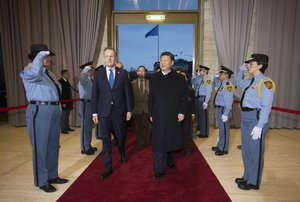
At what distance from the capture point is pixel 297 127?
6211 mm

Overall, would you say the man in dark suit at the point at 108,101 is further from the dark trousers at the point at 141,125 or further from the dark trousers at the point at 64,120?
the dark trousers at the point at 64,120

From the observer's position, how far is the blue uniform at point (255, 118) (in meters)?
2.53

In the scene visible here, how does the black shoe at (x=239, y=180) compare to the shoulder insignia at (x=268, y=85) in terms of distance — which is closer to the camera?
the shoulder insignia at (x=268, y=85)

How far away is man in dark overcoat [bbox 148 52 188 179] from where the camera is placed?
2.90 metres

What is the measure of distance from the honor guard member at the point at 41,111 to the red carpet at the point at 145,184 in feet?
1.30

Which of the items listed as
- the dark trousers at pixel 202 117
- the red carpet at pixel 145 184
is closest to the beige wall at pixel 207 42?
the dark trousers at pixel 202 117

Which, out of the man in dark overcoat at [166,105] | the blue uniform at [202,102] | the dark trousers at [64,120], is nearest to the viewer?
the man in dark overcoat at [166,105]

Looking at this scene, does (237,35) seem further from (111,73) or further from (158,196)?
(158,196)

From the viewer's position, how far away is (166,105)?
290cm

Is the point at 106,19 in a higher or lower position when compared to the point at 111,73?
higher

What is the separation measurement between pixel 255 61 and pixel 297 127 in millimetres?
4545

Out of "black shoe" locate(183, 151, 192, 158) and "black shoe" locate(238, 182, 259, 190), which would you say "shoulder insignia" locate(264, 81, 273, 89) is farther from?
"black shoe" locate(183, 151, 192, 158)

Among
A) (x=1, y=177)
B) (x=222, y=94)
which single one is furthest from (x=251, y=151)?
(x=1, y=177)

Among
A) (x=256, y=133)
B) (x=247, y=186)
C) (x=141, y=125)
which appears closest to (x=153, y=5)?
(x=141, y=125)
